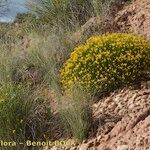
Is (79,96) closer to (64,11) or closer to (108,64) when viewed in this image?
(108,64)

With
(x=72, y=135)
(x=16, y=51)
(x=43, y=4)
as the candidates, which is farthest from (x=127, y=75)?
(x=43, y=4)

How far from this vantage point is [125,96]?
741 cm

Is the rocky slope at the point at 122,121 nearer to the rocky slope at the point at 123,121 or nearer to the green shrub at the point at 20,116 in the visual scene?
the rocky slope at the point at 123,121

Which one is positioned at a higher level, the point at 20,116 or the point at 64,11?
the point at 64,11

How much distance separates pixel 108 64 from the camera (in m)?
7.97

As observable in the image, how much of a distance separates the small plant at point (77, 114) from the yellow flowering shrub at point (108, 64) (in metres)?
0.49

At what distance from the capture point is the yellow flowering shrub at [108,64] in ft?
25.7

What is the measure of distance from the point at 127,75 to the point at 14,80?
2473 mm

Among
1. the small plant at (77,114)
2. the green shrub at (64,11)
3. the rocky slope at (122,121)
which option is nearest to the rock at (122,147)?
the rocky slope at (122,121)

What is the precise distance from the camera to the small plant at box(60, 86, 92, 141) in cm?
695

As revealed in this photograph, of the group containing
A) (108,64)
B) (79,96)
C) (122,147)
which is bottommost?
(122,147)

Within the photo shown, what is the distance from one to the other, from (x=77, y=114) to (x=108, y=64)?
1.24 meters

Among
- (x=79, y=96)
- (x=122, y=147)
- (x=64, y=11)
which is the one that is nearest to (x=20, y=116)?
(x=79, y=96)

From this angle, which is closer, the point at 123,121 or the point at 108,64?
the point at 123,121
